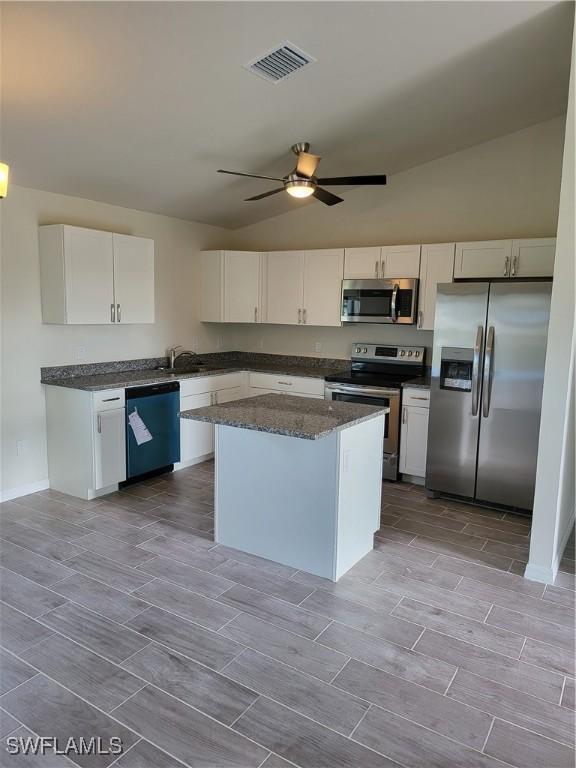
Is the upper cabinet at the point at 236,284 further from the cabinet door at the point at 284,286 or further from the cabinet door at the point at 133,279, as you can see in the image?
the cabinet door at the point at 133,279

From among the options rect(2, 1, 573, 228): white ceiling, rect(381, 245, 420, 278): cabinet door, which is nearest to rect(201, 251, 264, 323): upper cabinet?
rect(2, 1, 573, 228): white ceiling

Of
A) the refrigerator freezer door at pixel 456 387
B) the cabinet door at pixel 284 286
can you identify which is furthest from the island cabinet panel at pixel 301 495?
the cabinet door at pixel 284 286

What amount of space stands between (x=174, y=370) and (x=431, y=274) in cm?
271

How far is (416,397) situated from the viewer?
468 cm

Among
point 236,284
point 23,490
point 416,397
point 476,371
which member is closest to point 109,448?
point 23,490

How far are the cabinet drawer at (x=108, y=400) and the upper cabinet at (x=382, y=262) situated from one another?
2549 millimetres

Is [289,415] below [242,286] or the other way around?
below

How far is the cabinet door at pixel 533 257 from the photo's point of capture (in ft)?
14.2

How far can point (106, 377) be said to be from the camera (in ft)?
15.4

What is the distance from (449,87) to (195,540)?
360 centimetres

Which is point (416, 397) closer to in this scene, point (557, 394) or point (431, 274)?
point (431, 274)

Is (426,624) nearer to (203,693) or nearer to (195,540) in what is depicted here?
(203,693)

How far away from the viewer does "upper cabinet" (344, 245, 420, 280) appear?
4.95 m

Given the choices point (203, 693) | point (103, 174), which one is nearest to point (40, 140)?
point (103, 174)
